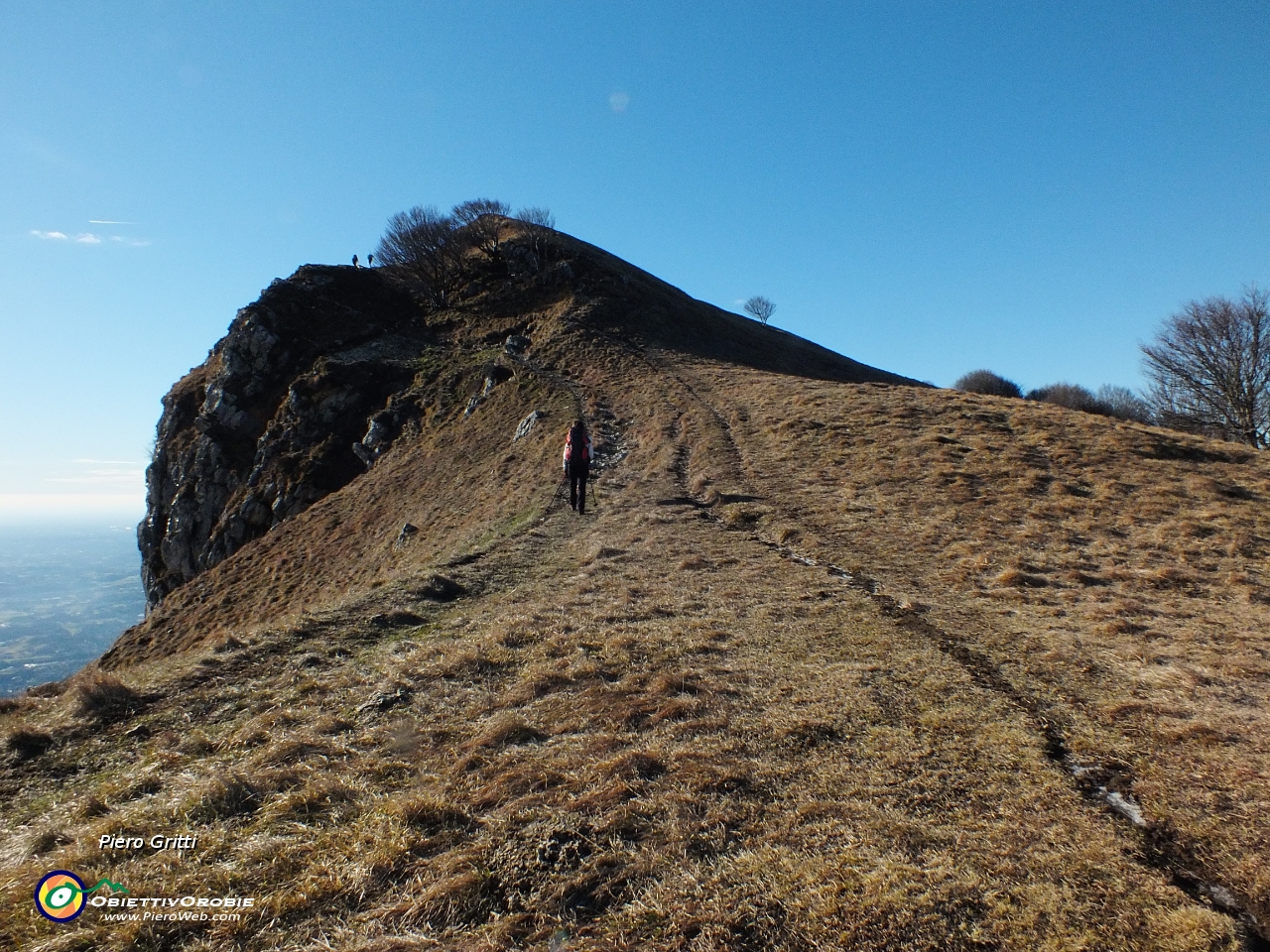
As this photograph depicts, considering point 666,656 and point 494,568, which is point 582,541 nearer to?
point 494,568

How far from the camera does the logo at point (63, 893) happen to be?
4742 mm

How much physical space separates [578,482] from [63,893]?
1639cm

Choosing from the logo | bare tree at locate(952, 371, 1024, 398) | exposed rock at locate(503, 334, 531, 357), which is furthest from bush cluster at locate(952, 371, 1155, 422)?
the logo

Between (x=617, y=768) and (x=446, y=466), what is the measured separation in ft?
94.1

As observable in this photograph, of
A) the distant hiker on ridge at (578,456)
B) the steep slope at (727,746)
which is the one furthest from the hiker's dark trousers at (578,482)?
the steep slope at (727,746)

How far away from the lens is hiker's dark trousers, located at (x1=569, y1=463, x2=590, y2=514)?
64.7 feet

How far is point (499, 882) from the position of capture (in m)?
4.81

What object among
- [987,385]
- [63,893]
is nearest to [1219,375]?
[987,385]

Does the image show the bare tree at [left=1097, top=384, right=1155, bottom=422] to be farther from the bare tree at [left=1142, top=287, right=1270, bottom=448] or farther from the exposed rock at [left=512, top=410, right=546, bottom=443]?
the exposed rock at [left=512, top=410, right=546, bottom=443]

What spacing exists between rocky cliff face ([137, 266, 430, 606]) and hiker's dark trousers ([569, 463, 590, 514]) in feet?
76.7

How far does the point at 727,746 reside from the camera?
261 inches

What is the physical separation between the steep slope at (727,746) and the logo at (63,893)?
3.8 inches

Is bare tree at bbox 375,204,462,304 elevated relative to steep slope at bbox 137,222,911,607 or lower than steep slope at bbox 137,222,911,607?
elevated

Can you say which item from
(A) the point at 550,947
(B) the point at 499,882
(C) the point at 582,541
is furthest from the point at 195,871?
(C) the point at 582,541
